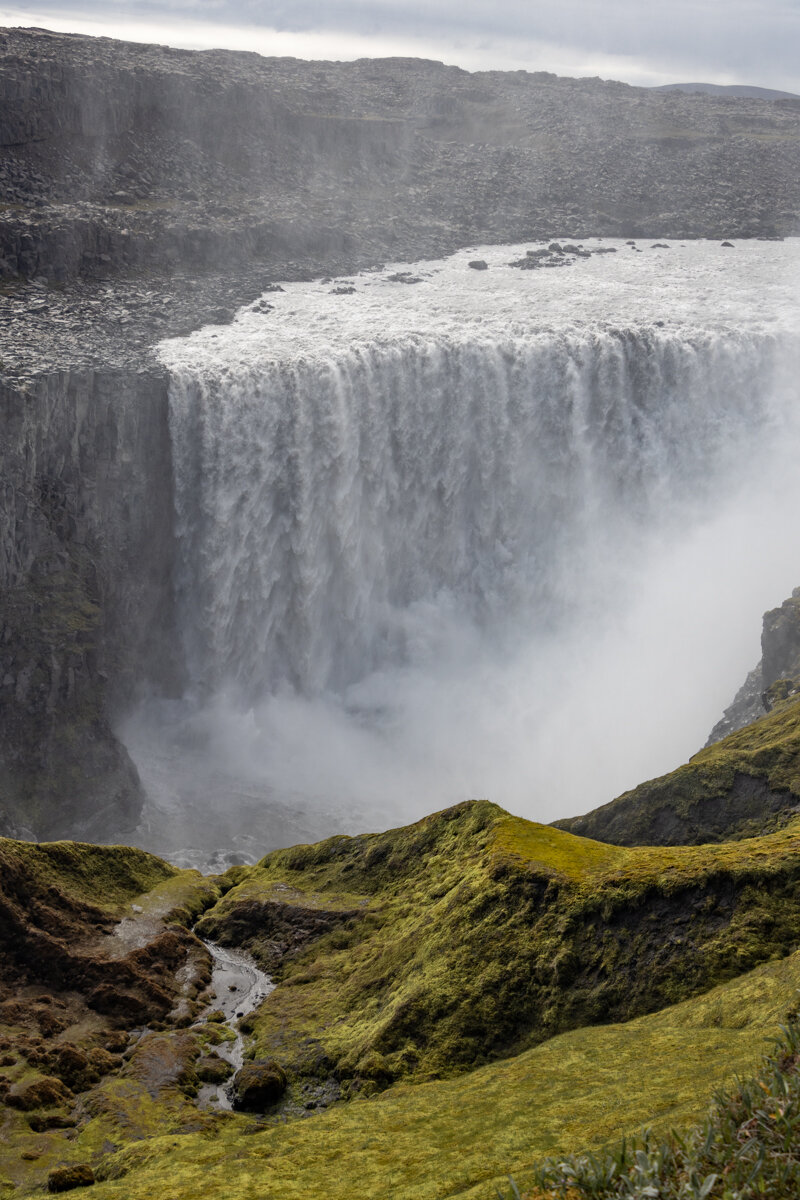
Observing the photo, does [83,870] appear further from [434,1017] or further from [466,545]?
[466,545]

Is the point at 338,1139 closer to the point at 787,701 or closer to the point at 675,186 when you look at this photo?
the point at 787,701

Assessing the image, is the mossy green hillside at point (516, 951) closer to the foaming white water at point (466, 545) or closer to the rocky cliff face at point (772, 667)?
the rocky cliff face at point (772, 667)

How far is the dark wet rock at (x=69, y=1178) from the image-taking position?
1672 centimetres

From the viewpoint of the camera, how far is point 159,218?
6931 centimetres

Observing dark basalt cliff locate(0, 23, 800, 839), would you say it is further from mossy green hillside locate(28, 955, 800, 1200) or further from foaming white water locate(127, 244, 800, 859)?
mossy green hillside locate(28, 955, 800, 1200)

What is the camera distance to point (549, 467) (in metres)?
59.3

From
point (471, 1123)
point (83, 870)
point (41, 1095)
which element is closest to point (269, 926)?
point (83, 870)

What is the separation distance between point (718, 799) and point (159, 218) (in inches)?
2338

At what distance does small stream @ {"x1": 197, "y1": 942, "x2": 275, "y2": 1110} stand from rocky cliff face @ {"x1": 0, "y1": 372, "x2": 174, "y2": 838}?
1843cm

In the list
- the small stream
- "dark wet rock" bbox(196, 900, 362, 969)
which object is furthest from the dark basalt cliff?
the small stream

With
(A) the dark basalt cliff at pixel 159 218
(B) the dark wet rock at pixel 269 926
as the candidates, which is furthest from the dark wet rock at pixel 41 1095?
(A) the dark basalt cliff at pixel 159 218

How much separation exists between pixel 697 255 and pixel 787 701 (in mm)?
58964

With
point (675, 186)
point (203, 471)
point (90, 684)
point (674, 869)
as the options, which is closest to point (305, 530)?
point (203, 471)

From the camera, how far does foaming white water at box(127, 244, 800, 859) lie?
51.1 meters
